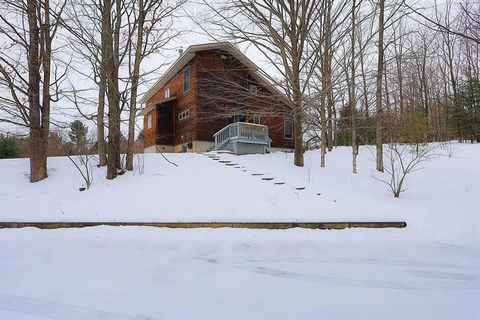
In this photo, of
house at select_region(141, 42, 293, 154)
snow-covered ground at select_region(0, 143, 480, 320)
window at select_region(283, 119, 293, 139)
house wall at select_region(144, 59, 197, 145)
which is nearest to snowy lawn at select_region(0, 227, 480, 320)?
snow-covered ground at select_region(0, 143, 480, 320)

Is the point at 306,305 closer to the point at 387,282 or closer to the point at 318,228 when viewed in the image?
A: the point at 387,282

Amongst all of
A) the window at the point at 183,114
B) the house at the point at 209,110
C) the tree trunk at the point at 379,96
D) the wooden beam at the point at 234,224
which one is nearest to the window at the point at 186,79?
the house at the point at 209,110

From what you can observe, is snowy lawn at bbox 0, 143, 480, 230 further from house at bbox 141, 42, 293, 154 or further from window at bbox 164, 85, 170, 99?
window at bbox 164, 85, 170, 99

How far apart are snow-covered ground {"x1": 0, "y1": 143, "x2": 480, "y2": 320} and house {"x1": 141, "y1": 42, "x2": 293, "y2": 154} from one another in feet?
19.1

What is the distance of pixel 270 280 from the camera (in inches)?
117

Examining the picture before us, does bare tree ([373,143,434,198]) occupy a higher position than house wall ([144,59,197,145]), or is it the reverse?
house wall ([144,59,197,145])

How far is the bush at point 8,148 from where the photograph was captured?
15562mm

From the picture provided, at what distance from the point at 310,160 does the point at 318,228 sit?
7.77m

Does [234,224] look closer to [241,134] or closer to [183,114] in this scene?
[241,134]

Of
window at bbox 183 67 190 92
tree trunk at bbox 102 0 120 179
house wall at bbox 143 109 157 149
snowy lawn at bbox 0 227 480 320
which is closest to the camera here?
snowy lawn at bbox 0 227 480 320

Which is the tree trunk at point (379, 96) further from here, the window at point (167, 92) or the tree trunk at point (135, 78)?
the window at point (167, 92)

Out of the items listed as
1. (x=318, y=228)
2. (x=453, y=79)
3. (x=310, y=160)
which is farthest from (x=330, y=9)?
(x=453, y=79)

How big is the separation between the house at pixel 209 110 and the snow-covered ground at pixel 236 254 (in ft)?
19.1

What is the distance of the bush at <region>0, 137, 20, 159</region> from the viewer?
1556cm
